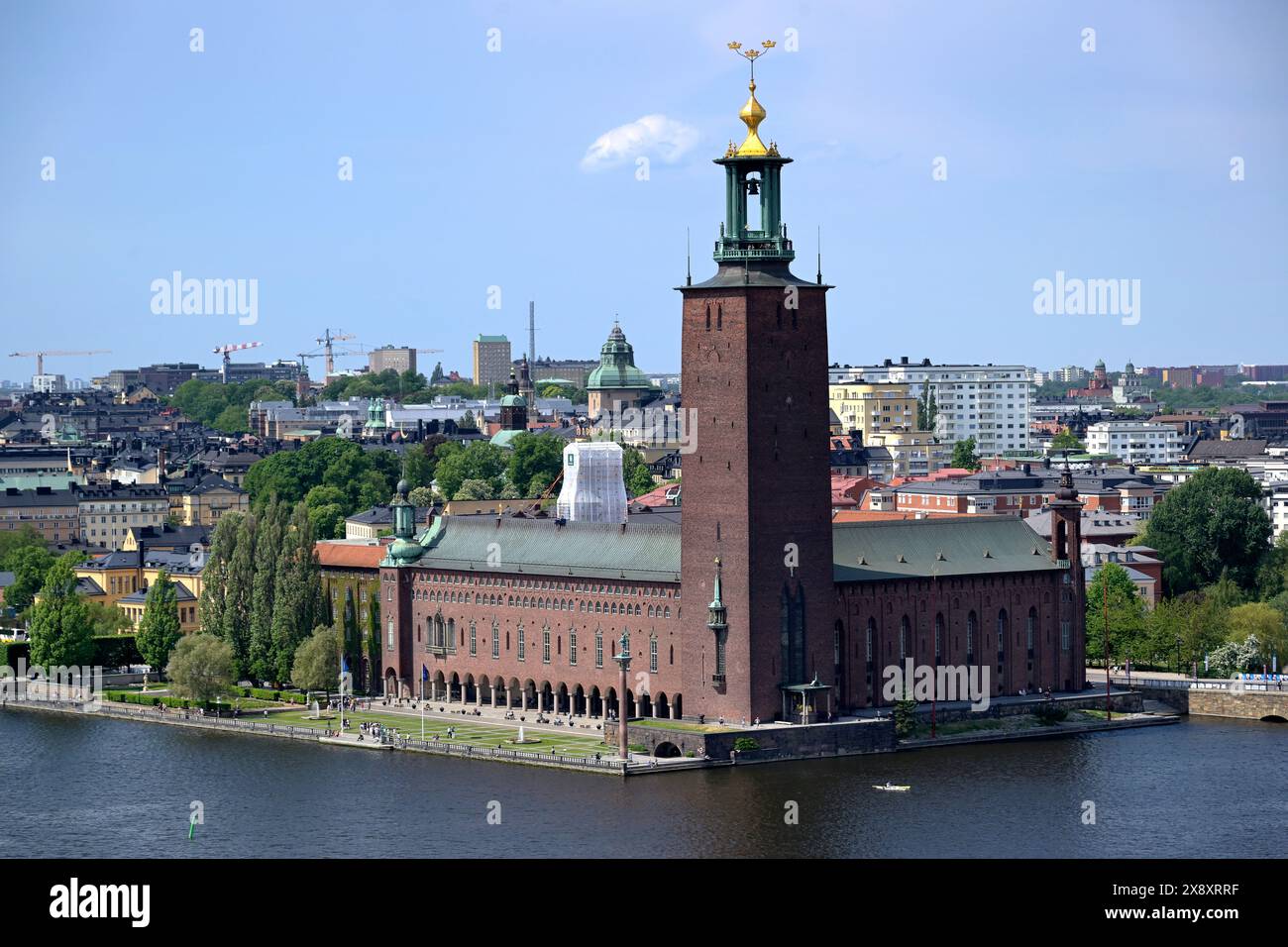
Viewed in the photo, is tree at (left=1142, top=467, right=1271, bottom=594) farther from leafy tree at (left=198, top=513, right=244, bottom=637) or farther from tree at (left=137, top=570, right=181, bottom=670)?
tree at (left=137, top=570, right=181, bottom=670)

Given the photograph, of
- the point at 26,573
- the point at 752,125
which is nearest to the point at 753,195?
the point at 752,125

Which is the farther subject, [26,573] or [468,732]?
[26,573]

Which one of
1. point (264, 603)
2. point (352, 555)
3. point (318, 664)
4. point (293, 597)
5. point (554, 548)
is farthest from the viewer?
point (352, 555)

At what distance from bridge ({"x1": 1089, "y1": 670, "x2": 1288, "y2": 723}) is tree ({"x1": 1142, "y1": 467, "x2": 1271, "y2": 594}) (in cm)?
3164

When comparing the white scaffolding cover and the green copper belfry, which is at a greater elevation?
the green copper belfry

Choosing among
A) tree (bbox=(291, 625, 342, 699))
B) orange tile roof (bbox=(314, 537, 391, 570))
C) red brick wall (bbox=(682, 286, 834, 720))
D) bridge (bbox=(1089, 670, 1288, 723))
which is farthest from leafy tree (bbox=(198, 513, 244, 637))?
bridge (bbox=(1089, 670, 1288, 723))

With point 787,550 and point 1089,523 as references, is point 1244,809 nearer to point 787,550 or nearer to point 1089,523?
point 787,550

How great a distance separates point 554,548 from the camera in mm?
119000

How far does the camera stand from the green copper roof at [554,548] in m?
113

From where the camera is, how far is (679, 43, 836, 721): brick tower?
4181 inches

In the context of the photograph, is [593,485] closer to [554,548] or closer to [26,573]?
[554,548]

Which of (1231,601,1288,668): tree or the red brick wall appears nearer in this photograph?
the red brick wall

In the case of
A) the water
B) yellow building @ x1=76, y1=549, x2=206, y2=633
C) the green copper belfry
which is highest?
the green copper belfry

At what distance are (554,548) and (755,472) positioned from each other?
15.4 m
